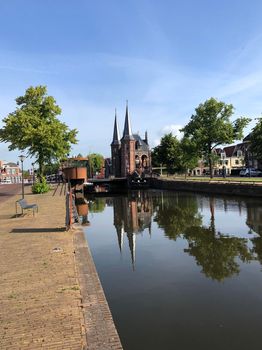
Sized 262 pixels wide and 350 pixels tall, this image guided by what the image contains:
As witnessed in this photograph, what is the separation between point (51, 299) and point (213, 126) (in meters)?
52.0

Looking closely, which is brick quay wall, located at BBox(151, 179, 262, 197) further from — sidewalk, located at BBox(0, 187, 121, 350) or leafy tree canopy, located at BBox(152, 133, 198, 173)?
sidewalk, located at BBox(0, 187, 121, 350)

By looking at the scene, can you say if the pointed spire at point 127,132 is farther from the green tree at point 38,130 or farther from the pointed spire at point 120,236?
the pointed spire at point 120,236

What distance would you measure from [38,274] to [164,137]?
76888mm

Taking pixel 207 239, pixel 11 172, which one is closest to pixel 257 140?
pixel 207 239

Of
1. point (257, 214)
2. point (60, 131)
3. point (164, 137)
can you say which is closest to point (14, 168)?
point (164, 137)

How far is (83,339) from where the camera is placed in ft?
16.9

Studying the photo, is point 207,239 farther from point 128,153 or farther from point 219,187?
point 128,153

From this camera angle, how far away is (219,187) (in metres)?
42.9

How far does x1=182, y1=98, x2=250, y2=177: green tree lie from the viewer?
55575 millimetres

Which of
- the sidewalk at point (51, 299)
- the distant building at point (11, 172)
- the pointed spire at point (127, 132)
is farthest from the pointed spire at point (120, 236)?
the distant building at point (11, 172)

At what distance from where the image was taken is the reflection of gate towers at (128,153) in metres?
88.7

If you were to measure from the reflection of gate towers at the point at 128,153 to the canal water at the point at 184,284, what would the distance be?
231ft

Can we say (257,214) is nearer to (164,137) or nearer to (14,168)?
(164,137)

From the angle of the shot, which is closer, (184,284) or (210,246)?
(184,284)
